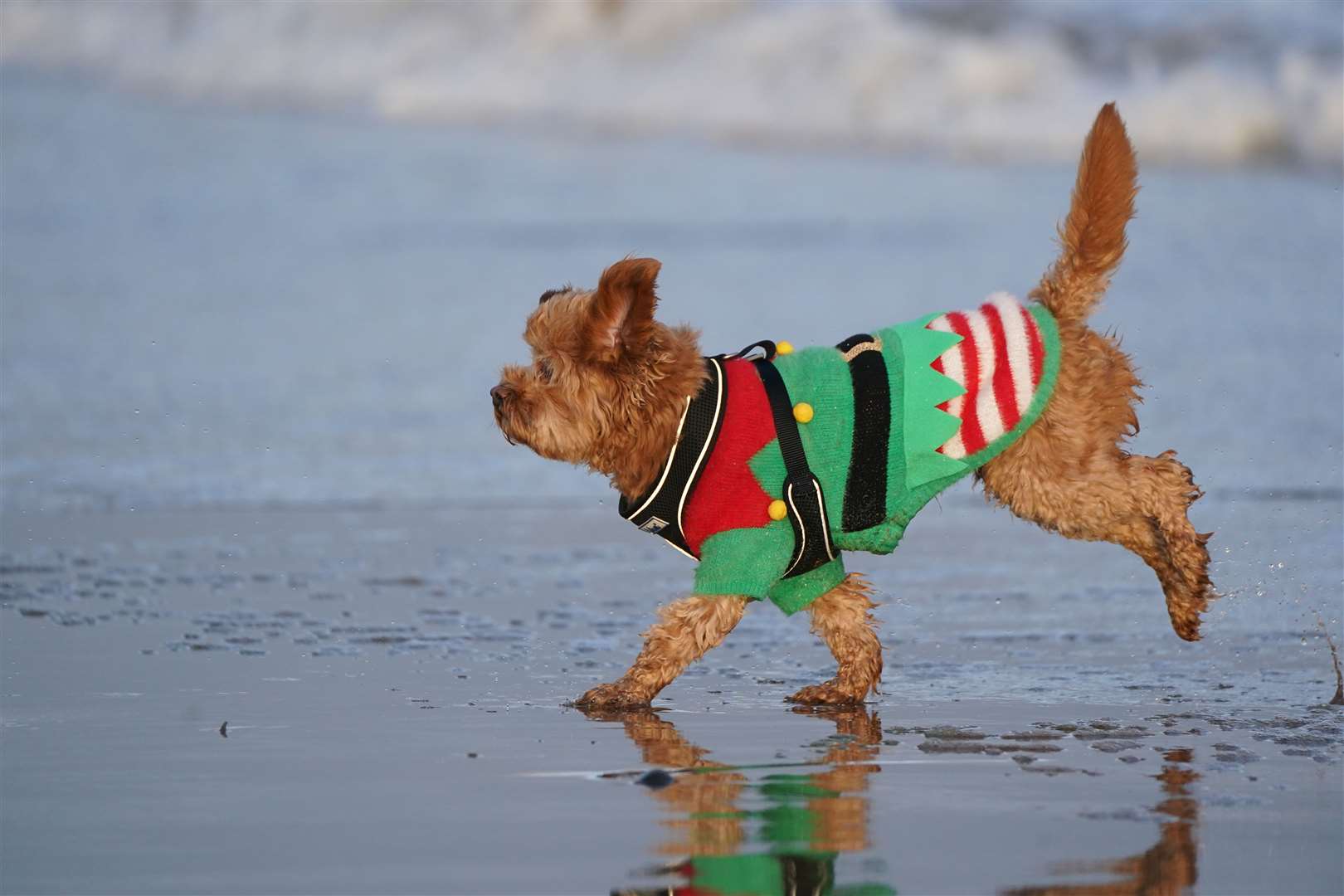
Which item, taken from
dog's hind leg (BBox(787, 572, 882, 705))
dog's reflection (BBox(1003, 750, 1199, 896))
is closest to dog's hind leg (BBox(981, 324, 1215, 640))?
dog's hind leg (BBox(787, 572, 882, 705))

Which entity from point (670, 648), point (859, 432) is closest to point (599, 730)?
point (670, 648)

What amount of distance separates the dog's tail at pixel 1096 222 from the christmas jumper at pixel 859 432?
0.45 ft

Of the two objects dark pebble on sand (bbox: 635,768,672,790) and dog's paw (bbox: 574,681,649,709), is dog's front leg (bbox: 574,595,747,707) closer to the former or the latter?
dog's paw (bbox: 574,681,649,709)

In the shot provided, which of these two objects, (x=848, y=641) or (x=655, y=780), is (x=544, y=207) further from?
(x=655, y=780)

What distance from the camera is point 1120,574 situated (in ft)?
25.1

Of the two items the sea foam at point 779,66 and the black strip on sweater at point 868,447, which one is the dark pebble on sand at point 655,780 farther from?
the sea foam at point 779,66

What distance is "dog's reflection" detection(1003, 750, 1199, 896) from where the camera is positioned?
3.77 metres

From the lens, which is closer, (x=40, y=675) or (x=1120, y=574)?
(x=40, y=675)

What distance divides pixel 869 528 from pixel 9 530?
447cm

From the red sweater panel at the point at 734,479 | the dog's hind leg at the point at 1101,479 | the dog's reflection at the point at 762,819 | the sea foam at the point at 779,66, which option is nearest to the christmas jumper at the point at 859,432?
the red sweater panel at the point at 734,479

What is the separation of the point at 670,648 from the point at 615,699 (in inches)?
9.2

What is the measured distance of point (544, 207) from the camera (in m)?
16.9

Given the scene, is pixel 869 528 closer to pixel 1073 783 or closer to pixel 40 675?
pixel 1073 783

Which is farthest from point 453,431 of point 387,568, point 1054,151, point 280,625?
point 1054,151
